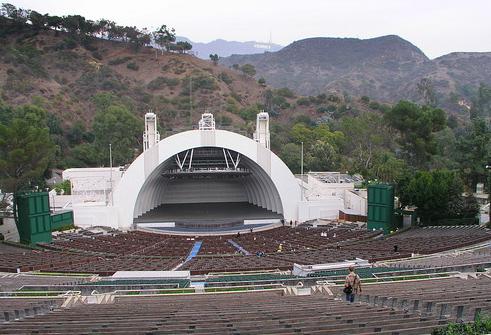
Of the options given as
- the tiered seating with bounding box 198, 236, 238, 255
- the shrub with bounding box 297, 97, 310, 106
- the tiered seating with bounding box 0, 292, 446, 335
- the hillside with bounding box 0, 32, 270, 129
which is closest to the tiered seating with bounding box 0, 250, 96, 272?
the tiered seating with bounding box 198, 236, 238, 255

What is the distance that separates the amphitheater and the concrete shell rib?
3.4 inches

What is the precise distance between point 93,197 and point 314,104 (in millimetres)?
73188

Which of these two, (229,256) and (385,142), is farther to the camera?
(385,142)

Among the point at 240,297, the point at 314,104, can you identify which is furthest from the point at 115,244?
the point at 314,104

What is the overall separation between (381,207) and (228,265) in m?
16.6

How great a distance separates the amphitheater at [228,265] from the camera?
7.88 metres

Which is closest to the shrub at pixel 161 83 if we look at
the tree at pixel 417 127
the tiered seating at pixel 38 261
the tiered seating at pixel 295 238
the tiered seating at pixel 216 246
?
the tree at pixel 417 127

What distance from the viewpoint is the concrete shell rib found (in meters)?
37.9

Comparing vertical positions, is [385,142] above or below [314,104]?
below

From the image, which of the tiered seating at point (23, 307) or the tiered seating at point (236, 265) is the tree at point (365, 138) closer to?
the tiered seating at point (236, 265)

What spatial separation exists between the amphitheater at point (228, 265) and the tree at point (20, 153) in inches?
267

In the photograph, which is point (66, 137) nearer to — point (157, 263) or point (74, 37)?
point (74, 37)

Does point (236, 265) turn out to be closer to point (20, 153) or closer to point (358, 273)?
point (358, 273)

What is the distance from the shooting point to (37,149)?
37375 mm
